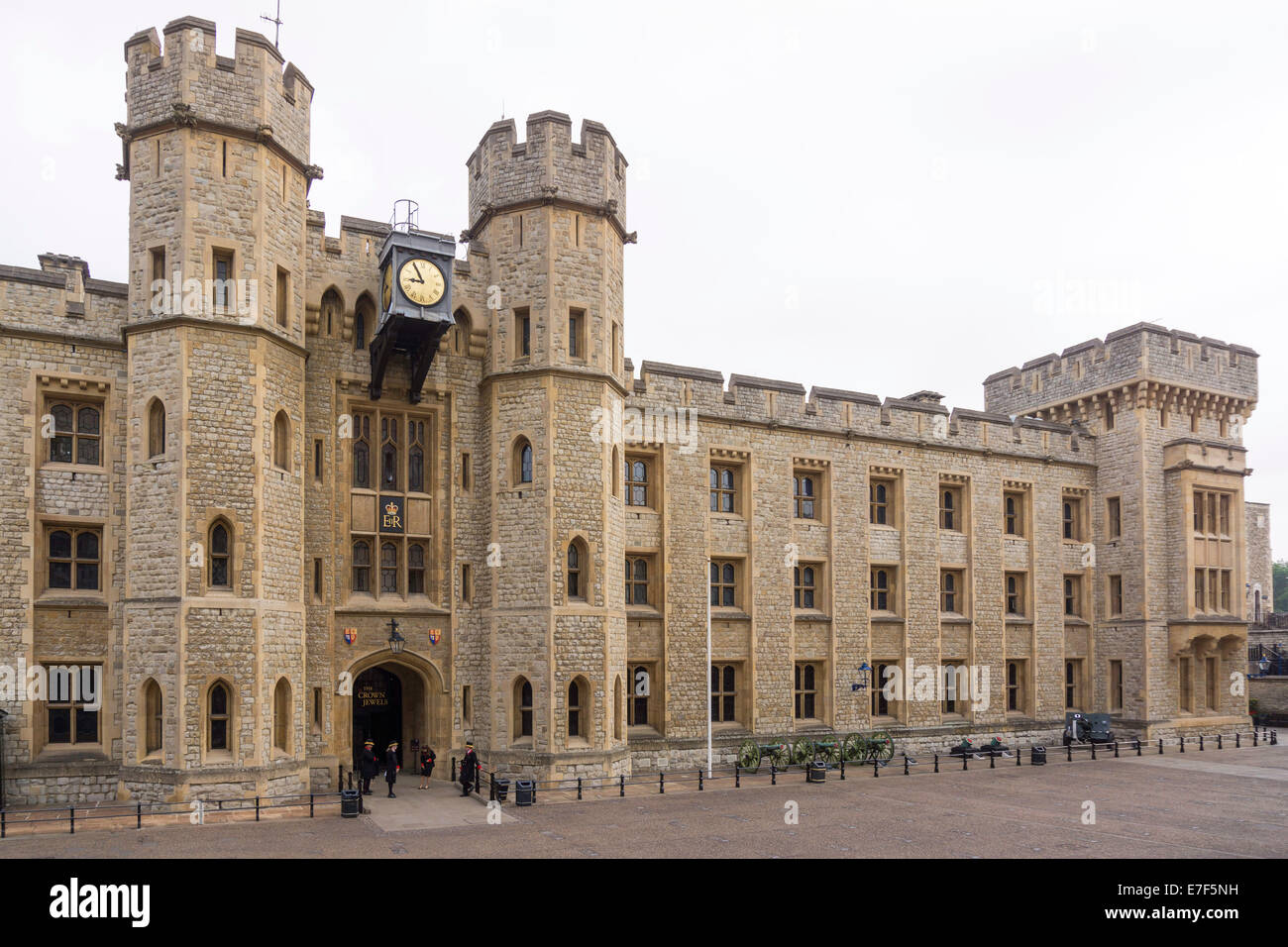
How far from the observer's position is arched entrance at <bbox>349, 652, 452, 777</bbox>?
24.6 m

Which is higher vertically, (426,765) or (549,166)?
(549,166)

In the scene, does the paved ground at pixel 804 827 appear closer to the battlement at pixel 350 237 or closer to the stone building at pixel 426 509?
the stone building at pixel 426 509

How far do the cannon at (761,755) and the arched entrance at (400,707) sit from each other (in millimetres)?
7907

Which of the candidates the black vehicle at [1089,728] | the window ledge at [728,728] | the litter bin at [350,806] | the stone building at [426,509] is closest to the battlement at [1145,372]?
the stone building at [426,509]

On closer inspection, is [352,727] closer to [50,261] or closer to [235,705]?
[235,705]

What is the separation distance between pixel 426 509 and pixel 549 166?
9047 mm

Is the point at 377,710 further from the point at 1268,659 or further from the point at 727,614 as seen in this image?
the point at 1268,659

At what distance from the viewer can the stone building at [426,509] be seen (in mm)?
21172

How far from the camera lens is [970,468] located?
113 feet

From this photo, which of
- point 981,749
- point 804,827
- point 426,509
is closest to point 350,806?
point 426,509

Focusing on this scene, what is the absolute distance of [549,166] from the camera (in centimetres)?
2522

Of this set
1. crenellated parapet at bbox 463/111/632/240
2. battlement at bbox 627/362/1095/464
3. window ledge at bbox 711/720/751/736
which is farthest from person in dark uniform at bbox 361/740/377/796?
crenellated parapet at bbox 463/111/632/240

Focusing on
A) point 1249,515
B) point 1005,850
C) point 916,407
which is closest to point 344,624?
point 1005,850
